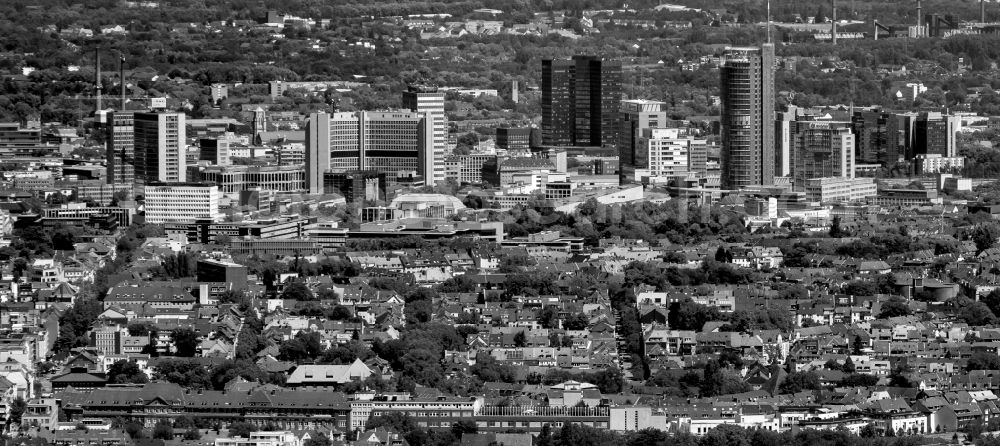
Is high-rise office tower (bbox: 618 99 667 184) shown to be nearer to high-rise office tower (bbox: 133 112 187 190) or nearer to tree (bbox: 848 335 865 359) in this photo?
high-rise office tower (bbox: 133 112 187 190)

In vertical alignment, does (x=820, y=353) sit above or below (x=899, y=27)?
below

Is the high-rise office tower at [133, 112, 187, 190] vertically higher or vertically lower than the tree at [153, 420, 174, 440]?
higher

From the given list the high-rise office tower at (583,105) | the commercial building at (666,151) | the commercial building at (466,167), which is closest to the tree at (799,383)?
the commercial building at (466,167)

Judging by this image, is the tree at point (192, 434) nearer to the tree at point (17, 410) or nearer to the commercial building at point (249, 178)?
the tree at point (17, 410)

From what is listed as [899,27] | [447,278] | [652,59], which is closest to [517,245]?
[447,278]

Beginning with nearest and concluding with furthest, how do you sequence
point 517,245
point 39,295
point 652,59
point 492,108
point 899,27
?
point 39,295 < point 517,245 < point 492,108 < point 652,59 < point 899,27

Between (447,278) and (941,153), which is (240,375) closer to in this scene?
(447,278)

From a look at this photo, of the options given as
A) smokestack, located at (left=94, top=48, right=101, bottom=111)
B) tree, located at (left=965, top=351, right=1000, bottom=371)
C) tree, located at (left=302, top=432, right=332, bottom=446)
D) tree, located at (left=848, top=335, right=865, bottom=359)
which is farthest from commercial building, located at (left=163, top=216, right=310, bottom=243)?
smokestack, located at (left=94, top=48, right=101, bottom=111)

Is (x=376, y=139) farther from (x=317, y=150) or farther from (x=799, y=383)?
(x=799, y=383)
